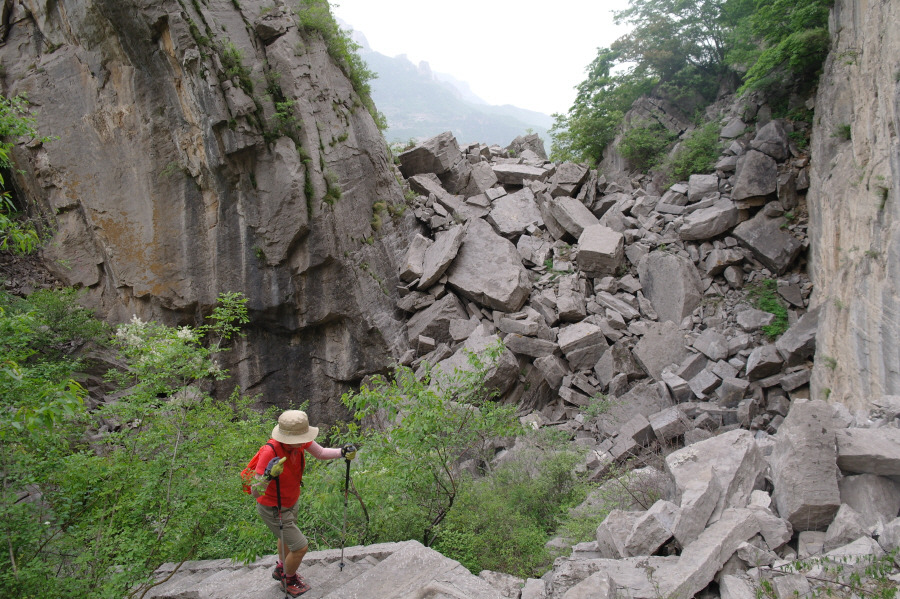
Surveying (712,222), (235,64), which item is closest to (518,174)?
(712,222)

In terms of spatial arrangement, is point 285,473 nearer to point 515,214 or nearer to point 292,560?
point 292,560

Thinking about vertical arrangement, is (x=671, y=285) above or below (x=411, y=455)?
above

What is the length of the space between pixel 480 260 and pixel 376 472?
388 inches

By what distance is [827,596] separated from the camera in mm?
3547

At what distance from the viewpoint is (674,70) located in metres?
18.8

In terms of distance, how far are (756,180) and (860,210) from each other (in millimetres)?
5690

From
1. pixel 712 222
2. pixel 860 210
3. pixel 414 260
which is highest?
pixel 860 210

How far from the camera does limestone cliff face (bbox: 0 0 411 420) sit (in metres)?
12.8

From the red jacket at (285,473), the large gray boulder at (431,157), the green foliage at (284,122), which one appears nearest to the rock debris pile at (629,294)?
the large gray boulder at (431,157)

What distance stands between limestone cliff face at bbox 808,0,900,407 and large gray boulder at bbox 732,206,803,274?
1403 millimetres

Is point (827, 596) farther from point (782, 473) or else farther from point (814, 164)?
point (814, 164)

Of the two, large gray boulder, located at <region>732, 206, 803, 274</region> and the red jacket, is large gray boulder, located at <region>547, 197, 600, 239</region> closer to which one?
large gray boulder, located at <region>732, 206, 803, 274</region>

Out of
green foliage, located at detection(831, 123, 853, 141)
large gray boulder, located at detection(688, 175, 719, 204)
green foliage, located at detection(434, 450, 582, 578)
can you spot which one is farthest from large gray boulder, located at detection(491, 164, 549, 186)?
green foliage, located at detection(434, 450, 582, 578)

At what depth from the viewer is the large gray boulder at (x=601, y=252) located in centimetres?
1390
